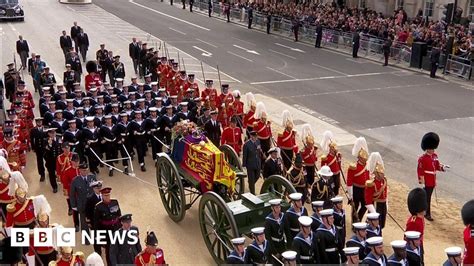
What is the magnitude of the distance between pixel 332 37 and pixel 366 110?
13085 millimetres

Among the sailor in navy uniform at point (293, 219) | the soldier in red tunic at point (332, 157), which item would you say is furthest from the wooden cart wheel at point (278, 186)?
the soldier in red tunic at point (332, 157)

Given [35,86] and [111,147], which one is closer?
[111,147]

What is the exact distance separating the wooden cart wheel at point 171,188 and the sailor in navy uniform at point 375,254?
379 cm

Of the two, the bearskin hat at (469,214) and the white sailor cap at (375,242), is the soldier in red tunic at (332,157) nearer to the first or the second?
the bearskin hat at (469,214)

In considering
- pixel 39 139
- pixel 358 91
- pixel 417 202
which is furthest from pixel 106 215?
pixel 358 91

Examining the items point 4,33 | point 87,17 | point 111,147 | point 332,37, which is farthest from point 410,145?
point 87,17

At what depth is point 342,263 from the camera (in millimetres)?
8617

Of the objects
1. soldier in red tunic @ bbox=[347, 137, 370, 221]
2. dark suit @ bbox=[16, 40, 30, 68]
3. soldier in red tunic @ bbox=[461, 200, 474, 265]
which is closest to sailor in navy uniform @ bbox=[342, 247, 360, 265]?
soldier in red tunic @ bbox=[461, 200, 474, 265]

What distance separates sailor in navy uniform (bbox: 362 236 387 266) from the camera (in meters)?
7.45

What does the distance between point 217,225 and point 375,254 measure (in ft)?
8.95

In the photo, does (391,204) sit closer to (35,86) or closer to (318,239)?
(318,239)

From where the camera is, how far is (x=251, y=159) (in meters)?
11.5

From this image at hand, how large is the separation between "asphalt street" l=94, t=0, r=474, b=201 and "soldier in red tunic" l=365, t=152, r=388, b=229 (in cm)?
349

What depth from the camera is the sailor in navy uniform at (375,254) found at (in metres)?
7.45
